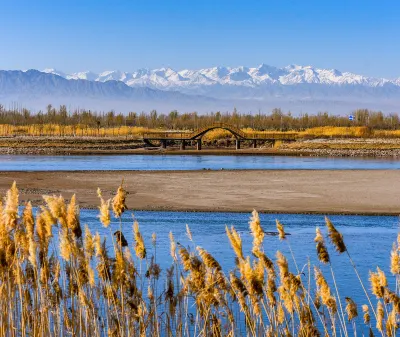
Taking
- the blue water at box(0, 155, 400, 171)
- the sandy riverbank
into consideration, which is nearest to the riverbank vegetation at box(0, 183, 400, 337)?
the sandy riverbank

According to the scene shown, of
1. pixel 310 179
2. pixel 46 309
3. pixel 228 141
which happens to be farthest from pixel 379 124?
pixel 46 309

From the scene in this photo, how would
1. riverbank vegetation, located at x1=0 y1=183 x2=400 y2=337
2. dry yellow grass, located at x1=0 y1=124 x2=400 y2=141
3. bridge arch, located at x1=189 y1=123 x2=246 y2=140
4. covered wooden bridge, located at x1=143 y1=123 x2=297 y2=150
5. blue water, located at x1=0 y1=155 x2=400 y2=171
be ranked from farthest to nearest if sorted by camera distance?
dry yellow grass, located at x1=0 y1=124 x2=400 y2=141, bridge arch, located at x1=189 y1=123 x2=246 y2=140, covered wooden bridge, located at x1=143 y1=123 x2=297 y2=150, blue water, located at x1=0 y1=155 x2=400 y2=171, riverbank vegetation, located at x1=0 y1=183 x2=400 y2=337

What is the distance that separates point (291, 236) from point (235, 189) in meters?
13.9

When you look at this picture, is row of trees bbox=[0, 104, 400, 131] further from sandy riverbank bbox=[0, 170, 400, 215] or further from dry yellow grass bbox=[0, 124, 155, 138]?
sandy riverbank bbox=[0, 170, 400, 215]

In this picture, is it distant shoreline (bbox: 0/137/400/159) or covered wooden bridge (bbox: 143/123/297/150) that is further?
covered wooden bridge (bbox: 143/123/297/150)

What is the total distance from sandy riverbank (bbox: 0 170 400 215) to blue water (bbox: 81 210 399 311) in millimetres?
1824

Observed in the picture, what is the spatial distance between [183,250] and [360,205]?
78.2 ft

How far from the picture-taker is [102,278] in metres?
6.50

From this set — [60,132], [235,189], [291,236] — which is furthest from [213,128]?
[291,236]

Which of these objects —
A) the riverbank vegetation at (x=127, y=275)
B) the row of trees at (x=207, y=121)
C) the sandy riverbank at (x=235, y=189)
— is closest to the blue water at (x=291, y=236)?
the sandy riverbank at (x=235, y=189)

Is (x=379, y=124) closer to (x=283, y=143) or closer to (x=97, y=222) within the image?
(x=283, y=143)

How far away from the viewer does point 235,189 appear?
116ft

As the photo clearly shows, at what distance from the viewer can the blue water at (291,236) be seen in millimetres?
16922

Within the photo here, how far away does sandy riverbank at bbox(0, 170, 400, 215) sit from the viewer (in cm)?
2898
